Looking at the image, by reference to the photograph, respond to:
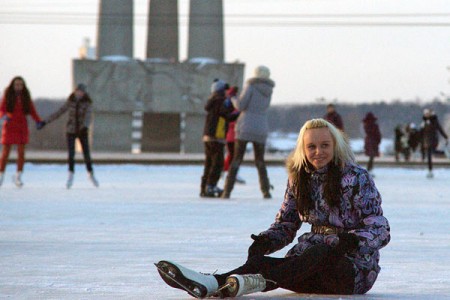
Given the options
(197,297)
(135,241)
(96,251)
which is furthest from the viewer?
(135,241)

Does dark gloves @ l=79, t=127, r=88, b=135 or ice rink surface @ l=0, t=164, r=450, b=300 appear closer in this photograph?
ice rink surface @ l=0, t=164, r=450, b=300

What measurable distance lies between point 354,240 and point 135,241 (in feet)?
12.1

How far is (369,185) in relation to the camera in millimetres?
5820

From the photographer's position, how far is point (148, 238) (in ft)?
30.7

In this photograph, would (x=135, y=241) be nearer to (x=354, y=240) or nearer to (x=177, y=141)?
(x=354, y=240)

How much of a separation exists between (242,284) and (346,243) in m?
0.57

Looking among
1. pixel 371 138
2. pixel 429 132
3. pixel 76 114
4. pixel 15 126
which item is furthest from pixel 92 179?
pixel 371 138

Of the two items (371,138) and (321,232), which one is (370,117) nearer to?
(371,138)

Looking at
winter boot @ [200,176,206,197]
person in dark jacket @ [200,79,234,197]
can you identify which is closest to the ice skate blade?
person in dark jacket @ [200,79,234,197]

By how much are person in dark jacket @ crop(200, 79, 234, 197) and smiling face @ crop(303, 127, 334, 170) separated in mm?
9281

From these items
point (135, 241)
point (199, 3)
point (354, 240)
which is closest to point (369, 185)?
point (354, 240)

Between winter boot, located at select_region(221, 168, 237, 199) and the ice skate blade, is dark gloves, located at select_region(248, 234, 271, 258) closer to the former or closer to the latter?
the ice skate blade

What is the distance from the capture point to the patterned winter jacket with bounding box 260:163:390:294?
226 inches

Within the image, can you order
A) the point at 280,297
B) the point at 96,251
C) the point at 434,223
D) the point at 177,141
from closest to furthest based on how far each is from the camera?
the point at 280,297 → the point at 96,251 → the point at 434,223 → the point at 177,141
